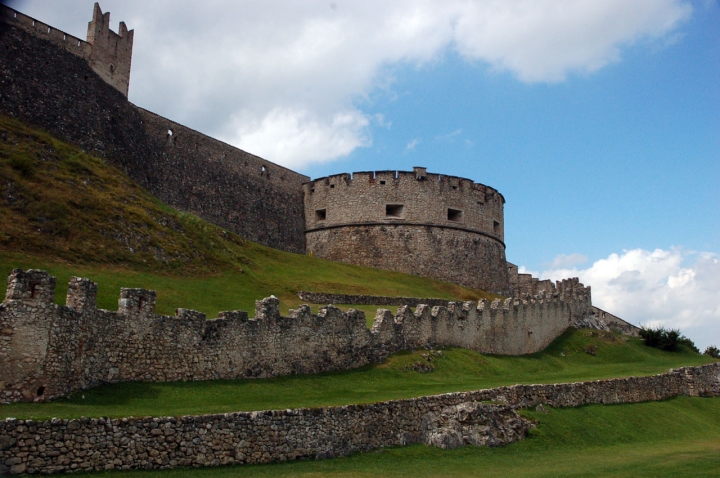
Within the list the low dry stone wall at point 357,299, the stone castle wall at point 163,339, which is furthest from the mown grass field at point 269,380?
the low dry stone wall at point 357,299

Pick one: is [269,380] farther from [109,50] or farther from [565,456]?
[109,50]

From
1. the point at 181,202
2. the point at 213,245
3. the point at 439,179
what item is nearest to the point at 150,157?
the point at 181,202

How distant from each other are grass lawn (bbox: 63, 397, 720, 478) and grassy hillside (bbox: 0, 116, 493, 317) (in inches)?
387

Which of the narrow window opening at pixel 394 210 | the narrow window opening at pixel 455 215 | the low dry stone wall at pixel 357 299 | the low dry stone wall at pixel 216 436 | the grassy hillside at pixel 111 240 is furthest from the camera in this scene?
the narrow window opening at pixel 455 215

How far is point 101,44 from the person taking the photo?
1719 inches

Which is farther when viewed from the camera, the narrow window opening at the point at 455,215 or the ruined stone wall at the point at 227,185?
the narrow window opening at the point at 455,215

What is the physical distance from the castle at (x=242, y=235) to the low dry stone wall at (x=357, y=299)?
5650 millimetres

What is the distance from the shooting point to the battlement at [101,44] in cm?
4026

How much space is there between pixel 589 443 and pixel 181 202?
33818 millimetres

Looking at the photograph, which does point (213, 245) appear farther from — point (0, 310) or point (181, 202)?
point (0, 310)

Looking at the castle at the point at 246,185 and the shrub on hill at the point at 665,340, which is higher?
the castle at the point at 246,185

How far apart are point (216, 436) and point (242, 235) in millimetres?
37121

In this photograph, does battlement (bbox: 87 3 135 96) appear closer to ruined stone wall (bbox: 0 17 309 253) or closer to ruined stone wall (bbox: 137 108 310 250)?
ruined stone wall (bbox: 0 17 309 253)

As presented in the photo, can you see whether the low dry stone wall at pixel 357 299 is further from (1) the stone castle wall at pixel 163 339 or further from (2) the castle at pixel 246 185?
(2) the castle at pixel 246 185
